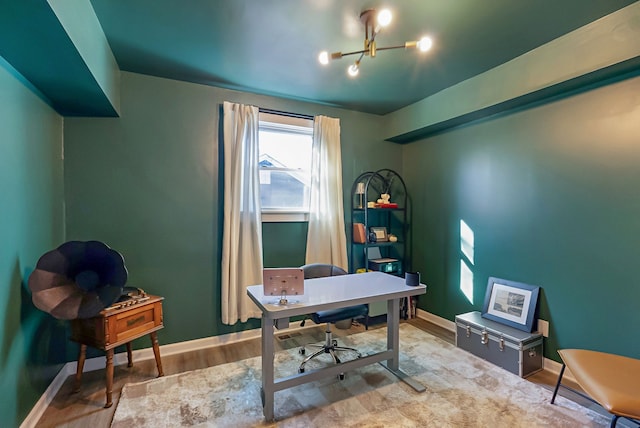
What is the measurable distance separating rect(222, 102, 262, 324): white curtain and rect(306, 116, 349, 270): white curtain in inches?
26.8

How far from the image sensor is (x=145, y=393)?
7.29ft

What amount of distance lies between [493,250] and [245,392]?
8.72 feet

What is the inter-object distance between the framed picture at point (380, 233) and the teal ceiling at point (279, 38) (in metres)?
1.75

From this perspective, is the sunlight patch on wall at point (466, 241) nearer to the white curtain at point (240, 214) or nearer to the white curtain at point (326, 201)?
the white curtain at point (326, 201)

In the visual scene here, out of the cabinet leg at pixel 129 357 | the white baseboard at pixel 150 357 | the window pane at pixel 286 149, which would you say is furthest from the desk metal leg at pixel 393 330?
the cabinet leg at pixel 129 357

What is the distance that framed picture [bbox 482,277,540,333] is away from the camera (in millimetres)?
2660

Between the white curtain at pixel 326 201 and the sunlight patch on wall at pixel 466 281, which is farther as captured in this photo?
the white curtain at pixel 326 201

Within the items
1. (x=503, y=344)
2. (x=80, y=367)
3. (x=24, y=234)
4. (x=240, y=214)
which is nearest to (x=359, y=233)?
(x=240, y=214)

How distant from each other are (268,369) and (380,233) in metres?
2.33

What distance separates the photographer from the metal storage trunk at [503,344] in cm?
246

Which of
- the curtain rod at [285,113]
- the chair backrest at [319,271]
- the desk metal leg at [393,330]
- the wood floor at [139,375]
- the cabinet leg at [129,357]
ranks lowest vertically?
the wood floor at [139,375]

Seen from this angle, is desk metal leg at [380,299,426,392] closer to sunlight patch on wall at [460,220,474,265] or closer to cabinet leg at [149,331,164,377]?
sunlight patch on wall at [460,220,474,265]

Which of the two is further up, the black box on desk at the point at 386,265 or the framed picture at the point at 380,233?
the framed picture at the point at 380,233

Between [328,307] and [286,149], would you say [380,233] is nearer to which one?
[286,149]
